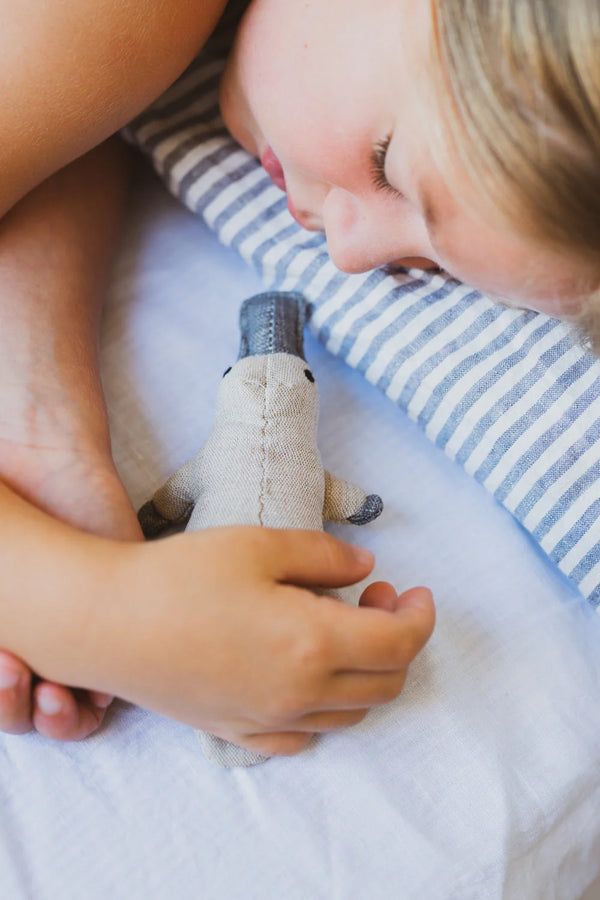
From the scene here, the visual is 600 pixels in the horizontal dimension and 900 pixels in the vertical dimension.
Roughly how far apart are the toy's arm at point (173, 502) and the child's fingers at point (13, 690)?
14cm

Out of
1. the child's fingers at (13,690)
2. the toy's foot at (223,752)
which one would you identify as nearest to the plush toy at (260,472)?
the toy's foot at (223,752)

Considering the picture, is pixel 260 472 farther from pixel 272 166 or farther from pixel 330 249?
pixel 272 166

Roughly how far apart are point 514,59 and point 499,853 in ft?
1.55

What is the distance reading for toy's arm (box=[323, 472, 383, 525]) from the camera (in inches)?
21.9

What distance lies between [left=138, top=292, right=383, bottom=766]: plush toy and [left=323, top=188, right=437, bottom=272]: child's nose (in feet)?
0.28

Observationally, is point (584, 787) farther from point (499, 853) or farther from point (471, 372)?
point (471, 372)

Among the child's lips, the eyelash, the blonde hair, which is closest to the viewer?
the blonde hair

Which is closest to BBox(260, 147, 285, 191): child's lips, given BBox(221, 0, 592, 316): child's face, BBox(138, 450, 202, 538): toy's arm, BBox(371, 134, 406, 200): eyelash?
BBox(221, 0, 592, 316): child's face

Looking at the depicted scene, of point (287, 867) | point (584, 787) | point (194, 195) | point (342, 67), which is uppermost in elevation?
point (342, 67)

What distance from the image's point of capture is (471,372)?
0.62m

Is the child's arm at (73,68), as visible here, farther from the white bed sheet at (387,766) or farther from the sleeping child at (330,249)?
the white bed sheet at (387,766)

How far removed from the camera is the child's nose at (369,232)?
558 mm

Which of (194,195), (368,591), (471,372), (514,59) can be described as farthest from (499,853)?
(194,195)

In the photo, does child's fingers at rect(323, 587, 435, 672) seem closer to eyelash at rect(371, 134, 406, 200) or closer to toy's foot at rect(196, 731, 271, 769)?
toy's foot at rect(196, 731, 271, 769)
